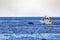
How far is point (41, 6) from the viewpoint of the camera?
2.13 meters

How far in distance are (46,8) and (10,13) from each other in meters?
0.58

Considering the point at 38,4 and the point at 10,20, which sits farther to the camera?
the point at 38,4

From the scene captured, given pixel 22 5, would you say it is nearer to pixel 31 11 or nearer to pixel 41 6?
pixel 31 11

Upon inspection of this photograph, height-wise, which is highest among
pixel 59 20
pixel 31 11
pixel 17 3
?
pixel 17 3

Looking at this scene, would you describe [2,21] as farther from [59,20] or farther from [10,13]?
[59,20]

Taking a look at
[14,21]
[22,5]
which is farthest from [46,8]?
[14,21]

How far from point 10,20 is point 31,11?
1.28 ft

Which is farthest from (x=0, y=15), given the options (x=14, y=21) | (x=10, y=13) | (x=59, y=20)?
(x=59, y=20)

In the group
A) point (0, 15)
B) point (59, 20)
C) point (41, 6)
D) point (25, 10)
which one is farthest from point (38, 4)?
point (0, 15)

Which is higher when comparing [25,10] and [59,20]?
[25,10]

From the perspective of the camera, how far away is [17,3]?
6.90 feet

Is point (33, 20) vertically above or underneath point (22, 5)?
underneath

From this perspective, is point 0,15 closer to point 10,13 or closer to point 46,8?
point 10,13

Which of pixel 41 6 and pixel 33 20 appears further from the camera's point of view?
pixel 41 6
